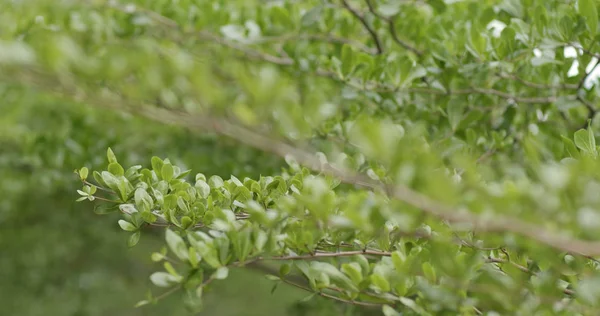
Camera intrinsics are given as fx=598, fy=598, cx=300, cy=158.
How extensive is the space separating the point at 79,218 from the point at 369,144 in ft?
13.9

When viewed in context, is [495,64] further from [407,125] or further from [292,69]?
[292,69]

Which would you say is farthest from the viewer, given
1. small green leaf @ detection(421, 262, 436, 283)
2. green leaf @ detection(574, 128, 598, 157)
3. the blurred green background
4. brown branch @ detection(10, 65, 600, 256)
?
the blurred green background

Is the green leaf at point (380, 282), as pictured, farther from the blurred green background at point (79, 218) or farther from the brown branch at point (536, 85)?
the brown branch at point (536, 85)

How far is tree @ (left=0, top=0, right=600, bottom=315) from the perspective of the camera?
749 mm

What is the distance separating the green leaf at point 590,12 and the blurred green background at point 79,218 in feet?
3.45

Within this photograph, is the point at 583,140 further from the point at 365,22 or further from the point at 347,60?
the point at 365,22

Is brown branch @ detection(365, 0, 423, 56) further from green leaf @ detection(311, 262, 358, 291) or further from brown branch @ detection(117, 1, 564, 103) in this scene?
green leaf @ detection(311, 262, 358, 291)

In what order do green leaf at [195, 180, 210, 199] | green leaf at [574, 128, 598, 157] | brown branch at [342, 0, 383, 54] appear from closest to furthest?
green leaf at [574, 128, 598, 157]
green leaf at [195, 180, 210, 199]
brown branch at [342, 0, 383, 54]

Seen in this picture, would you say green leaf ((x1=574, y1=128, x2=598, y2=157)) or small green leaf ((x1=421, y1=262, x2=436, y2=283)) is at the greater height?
green leaf ((x1=574, y1=128, x2=598, y2=157))

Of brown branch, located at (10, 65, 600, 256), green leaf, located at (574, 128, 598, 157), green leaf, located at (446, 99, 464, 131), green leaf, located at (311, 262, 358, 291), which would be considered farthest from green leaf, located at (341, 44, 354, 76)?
brown branch, located at (10, 65, 600, 256)

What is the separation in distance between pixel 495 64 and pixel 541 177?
1.02m

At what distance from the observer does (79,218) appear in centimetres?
453

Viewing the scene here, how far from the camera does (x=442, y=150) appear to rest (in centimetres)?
178

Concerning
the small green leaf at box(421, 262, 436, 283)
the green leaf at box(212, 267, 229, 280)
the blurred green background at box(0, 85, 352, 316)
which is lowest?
the blurred green background at box(0, 85, 352, 316)
